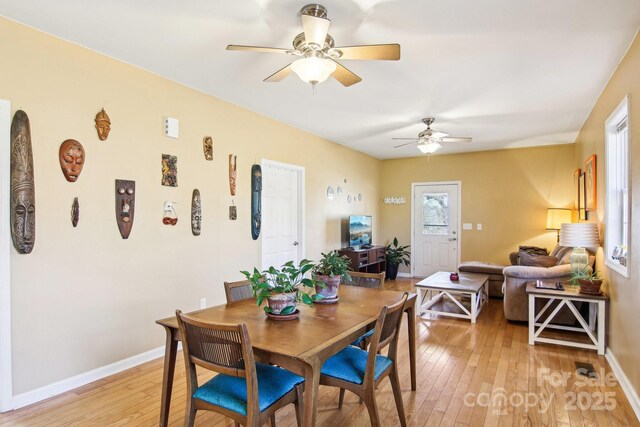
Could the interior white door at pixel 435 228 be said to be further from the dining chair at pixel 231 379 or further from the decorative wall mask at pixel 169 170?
the dining chair at pixel 231 379

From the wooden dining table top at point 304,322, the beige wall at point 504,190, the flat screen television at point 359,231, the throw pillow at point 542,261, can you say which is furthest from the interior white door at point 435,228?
the wooden dining table top at point 304,322

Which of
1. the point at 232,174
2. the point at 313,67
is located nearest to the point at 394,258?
the point at 232,174

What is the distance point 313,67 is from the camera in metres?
2.30

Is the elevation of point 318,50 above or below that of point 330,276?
above

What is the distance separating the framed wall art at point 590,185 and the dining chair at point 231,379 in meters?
3.86

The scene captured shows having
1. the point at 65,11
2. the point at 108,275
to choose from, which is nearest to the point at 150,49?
the point at 65,11

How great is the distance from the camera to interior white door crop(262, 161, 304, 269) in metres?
4.75

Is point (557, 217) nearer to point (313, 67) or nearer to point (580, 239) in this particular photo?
point (580, 239)

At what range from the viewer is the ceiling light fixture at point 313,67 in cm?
228

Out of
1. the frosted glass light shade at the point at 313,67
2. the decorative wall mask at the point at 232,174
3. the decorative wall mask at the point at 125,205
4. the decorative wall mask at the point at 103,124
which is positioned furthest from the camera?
the decorative wall mask at the point at 232,174

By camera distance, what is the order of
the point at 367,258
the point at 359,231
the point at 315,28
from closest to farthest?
1. the point at 315,28
2. the point at 367,258
3. the point at 359,231

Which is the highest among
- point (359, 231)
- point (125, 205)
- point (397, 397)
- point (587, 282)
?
point (125, 205)

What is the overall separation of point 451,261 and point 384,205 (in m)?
1.77

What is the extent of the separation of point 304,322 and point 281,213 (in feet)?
10.4
